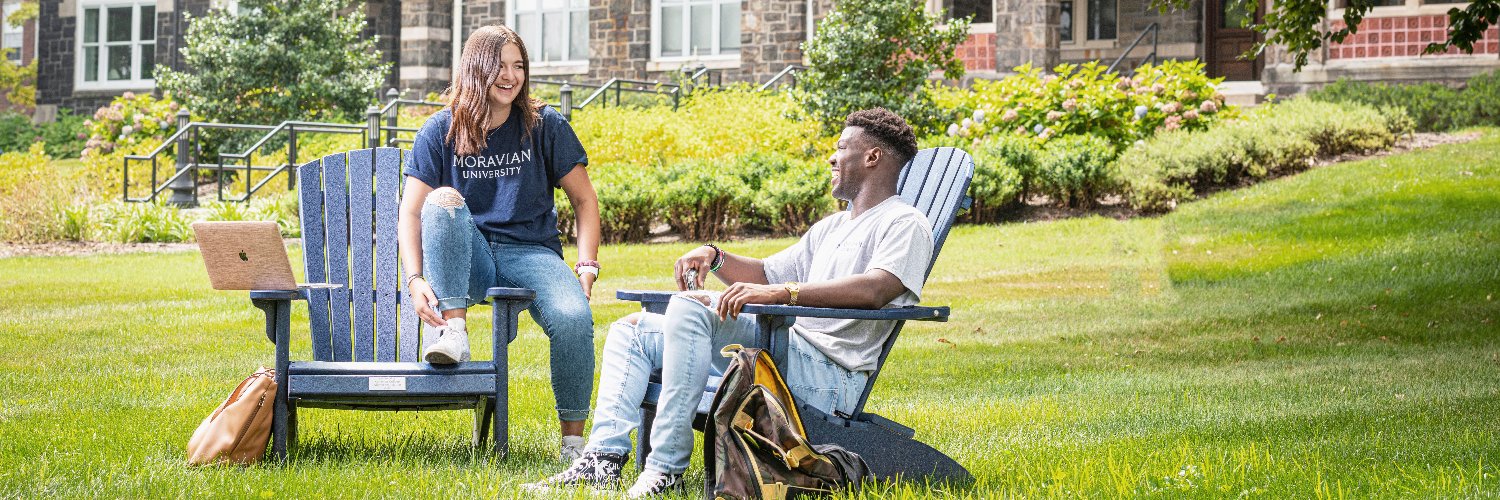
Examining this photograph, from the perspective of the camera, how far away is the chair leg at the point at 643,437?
4.12 m

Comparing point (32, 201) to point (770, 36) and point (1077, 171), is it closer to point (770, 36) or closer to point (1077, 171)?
point (1077, 171)

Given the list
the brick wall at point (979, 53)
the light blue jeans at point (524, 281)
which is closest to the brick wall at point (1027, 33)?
the brick wall at point (979, 53)

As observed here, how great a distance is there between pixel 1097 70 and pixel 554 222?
12194 mm

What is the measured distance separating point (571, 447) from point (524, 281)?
0.52m

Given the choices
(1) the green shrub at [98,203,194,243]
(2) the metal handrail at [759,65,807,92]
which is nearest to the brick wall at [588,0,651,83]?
(2) the metal handrail at [759,65,807,92]

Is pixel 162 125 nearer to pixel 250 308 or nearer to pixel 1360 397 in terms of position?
pixel 250 308

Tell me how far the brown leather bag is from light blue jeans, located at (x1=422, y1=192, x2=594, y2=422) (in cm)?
57

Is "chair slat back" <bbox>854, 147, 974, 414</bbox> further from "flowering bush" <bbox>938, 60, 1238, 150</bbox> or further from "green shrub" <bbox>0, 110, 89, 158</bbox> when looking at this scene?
"green shrub" <bbox>0, 110, 89, 158</bbox>

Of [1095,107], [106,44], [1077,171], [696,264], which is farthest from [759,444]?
[106,44]

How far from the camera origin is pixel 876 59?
48.9 ft

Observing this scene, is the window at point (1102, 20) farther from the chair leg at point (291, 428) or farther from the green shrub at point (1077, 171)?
the chair leg at point (291, 428)

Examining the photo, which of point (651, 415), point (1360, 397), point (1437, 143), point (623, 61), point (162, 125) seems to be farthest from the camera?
point (623, 61)

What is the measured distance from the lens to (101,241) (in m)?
14.2

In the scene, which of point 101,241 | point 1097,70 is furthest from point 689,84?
point 101,241
